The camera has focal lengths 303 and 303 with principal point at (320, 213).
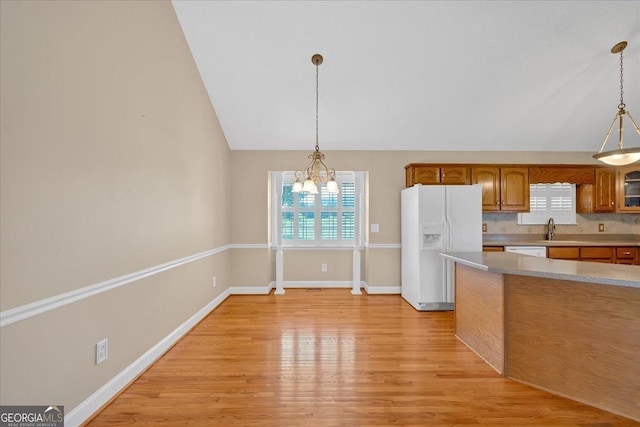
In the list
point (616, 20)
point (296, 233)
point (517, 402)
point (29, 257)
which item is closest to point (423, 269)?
point (517, 402)

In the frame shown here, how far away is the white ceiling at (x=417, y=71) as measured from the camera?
10.1 feet

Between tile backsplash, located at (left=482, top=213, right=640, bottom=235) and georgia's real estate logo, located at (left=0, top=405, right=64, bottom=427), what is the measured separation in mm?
5447

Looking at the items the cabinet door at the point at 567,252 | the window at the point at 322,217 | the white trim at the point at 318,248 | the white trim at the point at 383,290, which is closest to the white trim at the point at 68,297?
the white trim at the point at 318,248

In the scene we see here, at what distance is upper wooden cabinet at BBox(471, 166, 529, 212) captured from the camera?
15.1 feet

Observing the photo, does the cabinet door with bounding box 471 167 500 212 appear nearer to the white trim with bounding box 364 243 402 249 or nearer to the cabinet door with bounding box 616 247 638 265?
the white trim with bounding box 364 243 402 249

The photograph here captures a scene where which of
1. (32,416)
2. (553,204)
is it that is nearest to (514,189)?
(553,204)

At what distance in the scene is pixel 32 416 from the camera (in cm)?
157

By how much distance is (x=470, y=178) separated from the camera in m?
4.61

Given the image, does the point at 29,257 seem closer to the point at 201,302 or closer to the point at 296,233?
the point at 201,302

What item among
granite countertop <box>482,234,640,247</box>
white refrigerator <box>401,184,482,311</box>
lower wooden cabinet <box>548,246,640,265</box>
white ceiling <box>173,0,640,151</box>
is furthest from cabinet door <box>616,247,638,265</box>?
white refrigerator <box>401,184,482,311</box>

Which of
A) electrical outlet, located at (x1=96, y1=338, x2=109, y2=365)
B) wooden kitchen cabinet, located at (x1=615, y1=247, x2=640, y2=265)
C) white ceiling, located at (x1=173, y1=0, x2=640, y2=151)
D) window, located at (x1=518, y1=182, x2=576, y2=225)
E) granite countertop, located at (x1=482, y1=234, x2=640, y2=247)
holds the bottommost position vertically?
electrical outlet, located at (x1=96, y1=338, x2=109, y2=365)

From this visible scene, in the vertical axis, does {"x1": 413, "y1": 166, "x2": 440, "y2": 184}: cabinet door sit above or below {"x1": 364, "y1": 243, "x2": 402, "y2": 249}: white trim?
above

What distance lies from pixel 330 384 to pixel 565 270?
1.90m

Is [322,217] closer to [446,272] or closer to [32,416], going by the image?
[446,272]
